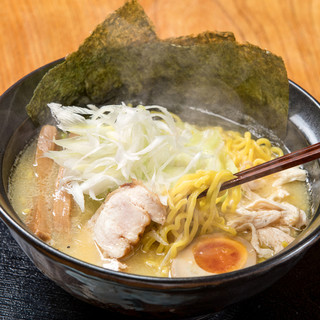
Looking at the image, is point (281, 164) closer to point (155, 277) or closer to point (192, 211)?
point (192, 211)

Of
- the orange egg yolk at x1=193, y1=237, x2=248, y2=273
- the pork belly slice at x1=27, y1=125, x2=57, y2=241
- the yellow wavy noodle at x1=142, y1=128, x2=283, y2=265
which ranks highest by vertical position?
the pork belly slice at x1=27, y1=125, x2=57, y2=241

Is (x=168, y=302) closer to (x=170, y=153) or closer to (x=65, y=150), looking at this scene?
(x=170, y=153)

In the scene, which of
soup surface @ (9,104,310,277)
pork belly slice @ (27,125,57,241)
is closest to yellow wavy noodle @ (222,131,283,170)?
soup surface @ (9,104,310,277)

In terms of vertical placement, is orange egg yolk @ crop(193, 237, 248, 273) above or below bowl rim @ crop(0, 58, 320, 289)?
below

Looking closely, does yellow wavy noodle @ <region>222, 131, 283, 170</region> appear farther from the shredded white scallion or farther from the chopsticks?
the chopsticks

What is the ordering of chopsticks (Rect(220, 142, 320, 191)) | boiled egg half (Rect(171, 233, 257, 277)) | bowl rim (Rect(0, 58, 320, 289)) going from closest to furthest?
1. bowl rim (Rect(0, 58, 320, 289))
2. boiled egg half (Rect(171, 233, 257, 277))
3. chopsticks (Rect(220, 142, 320, 191))

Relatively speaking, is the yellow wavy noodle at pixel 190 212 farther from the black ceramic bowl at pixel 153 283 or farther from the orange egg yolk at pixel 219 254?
the black ceramic bowl at pixel 153 283
